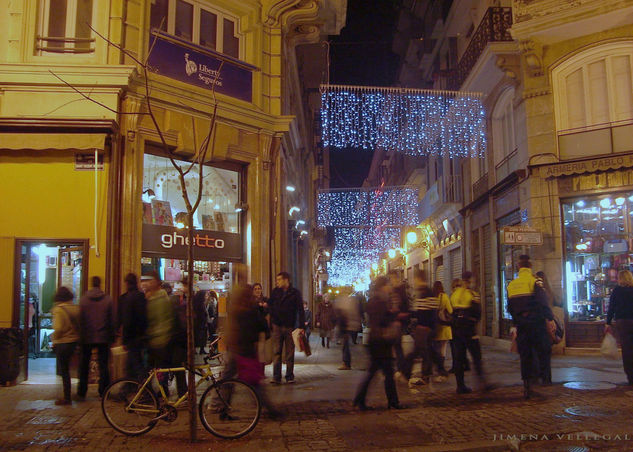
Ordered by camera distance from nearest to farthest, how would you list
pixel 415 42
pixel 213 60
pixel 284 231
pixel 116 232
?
pixel 116 232
pixel 213 60
pixel 284 231
pixel 415 42

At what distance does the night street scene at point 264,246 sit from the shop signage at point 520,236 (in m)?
0.06

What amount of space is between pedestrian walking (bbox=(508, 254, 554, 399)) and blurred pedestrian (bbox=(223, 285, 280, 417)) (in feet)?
11.9

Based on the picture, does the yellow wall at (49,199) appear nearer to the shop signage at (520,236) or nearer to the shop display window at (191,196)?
the shop display window at (191,196)

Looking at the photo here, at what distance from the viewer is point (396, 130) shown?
17.0 meters

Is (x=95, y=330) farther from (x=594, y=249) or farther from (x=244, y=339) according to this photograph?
(x=594, y=249)

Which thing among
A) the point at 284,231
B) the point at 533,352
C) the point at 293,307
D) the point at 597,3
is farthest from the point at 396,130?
the point at 533,352

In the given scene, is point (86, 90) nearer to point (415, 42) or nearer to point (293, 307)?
point (293, 307)

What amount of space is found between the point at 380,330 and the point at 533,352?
8.83 ft

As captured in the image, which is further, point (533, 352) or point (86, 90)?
point (86, 90)

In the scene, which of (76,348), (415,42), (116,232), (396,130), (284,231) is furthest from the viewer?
(415,42)

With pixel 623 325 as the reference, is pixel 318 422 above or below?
below

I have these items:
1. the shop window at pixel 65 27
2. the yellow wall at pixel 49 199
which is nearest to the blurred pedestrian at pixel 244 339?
the yellow wall at pixel 49 199

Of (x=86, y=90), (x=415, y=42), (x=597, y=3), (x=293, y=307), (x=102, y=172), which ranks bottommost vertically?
(x=293, y=307)

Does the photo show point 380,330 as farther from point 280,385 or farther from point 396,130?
point 396,130
